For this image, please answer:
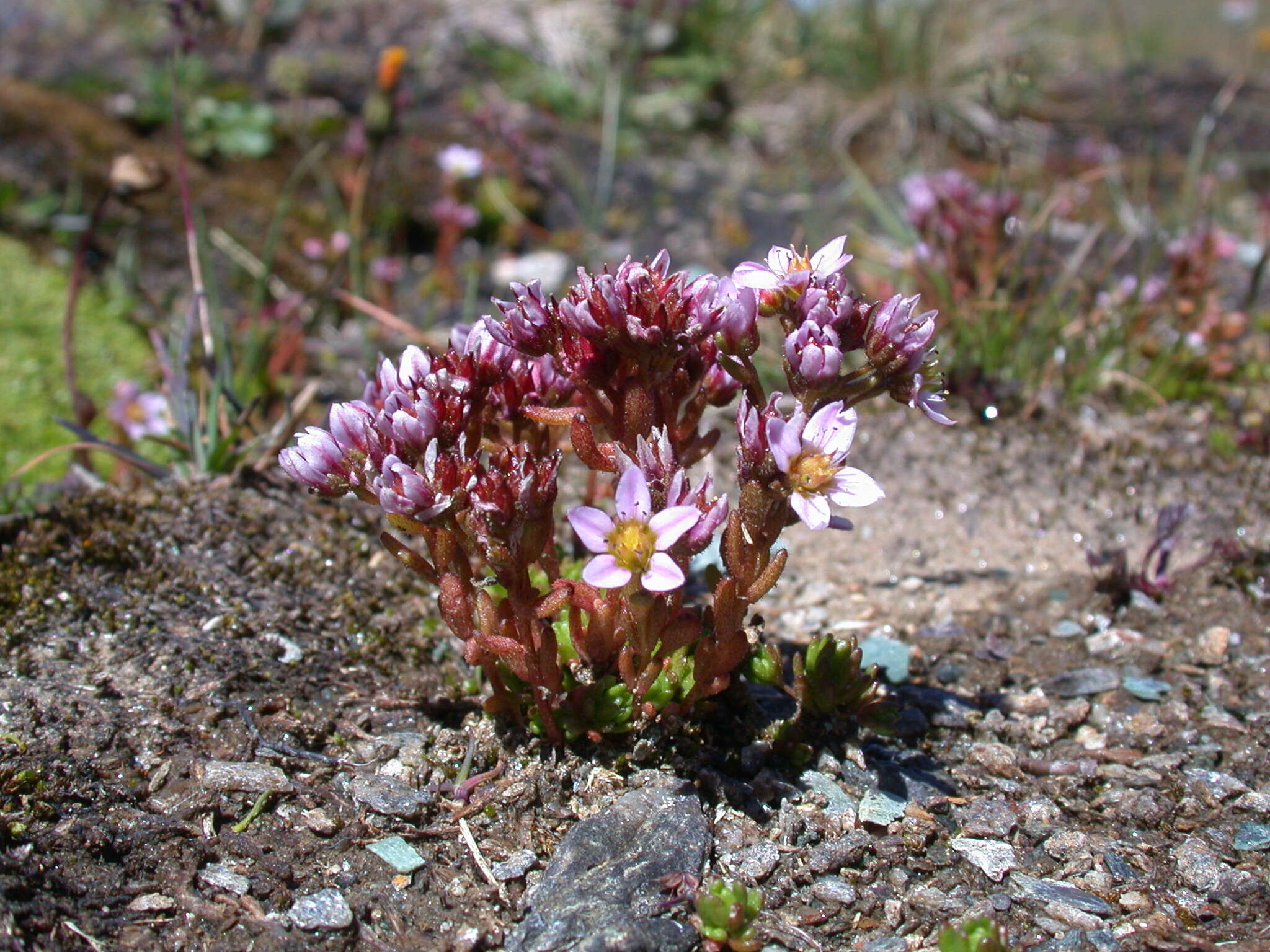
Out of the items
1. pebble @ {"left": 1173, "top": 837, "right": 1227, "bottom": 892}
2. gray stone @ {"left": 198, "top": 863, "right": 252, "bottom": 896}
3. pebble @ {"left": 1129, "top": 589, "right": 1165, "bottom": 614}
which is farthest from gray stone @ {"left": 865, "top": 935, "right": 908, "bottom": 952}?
pebble @ {"left": 1129, "top": 589, "right": 1165, "bottom": 614}

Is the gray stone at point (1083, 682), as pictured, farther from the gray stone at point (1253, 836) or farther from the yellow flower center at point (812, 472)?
the yellow flower center at point (812, 472)

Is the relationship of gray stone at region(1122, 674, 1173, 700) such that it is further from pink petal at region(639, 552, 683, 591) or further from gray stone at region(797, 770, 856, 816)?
pink petal at region(639, 552, 683, 591)

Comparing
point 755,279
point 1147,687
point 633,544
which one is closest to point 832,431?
point 755,279

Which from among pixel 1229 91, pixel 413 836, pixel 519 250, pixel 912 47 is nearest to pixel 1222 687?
pixel 413 836

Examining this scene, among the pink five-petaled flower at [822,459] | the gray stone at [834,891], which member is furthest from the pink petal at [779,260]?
the gray stone at [834,891]

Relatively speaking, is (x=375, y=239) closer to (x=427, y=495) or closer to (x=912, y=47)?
(x=427, y=495)

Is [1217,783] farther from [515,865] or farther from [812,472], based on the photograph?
[515,865]
